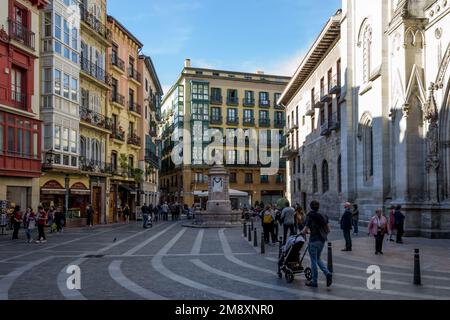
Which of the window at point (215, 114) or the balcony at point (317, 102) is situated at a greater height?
the window at point (215, 114)

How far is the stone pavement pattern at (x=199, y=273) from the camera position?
9.58 metres

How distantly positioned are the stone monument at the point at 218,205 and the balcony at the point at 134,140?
45.9 feet

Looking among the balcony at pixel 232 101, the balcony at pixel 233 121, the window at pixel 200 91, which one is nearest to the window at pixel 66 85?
the window at pixel 200 91

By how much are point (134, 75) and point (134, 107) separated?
127 inches

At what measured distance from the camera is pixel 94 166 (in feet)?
125

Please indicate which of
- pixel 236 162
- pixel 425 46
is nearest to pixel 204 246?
pixel 425 46

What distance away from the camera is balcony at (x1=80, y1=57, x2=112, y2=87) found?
121 feet

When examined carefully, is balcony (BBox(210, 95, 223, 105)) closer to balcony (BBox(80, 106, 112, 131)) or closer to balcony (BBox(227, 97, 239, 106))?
balcony (BBox(227, 97, 239, 106))

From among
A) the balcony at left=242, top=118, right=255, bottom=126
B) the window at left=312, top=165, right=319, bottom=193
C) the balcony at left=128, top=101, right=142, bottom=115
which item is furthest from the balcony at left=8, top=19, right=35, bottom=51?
the balcony at left=242, top=118, right=255, bottom=126

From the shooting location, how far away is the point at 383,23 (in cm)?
2514

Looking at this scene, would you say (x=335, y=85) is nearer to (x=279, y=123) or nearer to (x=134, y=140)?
(x=134, y=140)

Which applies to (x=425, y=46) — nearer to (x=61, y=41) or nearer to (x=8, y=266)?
(x=8, y=266)

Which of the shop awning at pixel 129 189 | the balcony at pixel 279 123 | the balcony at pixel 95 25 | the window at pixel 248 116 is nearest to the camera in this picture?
the balcony at pixel 95 25

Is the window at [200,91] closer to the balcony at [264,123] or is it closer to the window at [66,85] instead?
the balcony at [264,123]
